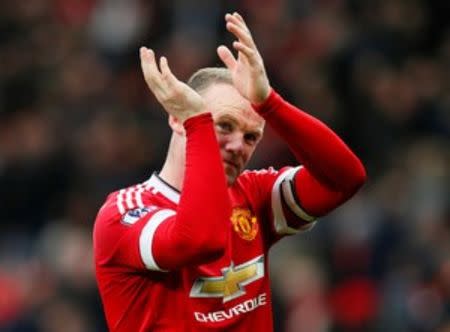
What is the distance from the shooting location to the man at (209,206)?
436 cm

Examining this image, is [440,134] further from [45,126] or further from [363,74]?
[45,126]

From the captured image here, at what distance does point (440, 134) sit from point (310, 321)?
2.66 m

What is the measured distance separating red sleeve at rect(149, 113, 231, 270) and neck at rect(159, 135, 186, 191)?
1.15 ft

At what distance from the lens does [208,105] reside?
15.4 ft

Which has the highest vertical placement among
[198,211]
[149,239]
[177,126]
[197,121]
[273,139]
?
[197,121]

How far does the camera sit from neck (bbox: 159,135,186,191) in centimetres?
475

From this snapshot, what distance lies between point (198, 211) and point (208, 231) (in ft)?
0.24

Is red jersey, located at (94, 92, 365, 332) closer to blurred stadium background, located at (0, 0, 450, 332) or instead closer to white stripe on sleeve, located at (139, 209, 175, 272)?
white stripe on sleeve, located at (139, 209, 175, 272)

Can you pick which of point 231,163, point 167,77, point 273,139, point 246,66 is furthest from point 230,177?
point 273,139

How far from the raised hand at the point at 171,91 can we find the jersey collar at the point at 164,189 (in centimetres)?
41

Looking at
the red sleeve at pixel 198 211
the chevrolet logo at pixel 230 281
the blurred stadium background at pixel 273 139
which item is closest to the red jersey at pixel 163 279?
the chevrolet logo at pixel 230 281

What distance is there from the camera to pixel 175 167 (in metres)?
4.78

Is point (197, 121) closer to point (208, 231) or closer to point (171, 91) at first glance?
point (171, 91)

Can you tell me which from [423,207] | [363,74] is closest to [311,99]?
[363,74]
